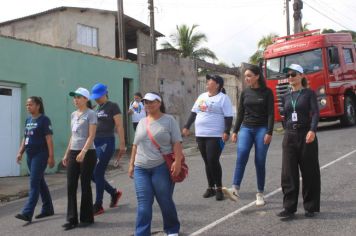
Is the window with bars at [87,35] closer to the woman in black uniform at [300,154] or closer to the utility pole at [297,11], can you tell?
the utility pole at [297,11]

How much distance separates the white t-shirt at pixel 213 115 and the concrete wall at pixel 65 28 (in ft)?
56.2

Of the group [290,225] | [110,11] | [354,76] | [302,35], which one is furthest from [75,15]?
[290,225]

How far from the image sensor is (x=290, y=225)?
215 inches

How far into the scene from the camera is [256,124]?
6422 mm

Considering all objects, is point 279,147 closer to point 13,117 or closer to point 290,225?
point 13,117

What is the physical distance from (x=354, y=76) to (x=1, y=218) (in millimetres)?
13334

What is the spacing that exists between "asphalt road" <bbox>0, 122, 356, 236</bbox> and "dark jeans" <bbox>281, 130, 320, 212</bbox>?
203 millimetres

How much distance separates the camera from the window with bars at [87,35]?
23513 millimetres

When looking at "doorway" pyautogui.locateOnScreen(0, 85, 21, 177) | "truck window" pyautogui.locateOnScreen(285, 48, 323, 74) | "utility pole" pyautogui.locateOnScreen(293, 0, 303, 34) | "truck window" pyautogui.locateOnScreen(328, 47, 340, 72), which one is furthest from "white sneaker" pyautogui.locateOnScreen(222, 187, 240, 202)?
"utility pole" pyautogui.locateOnScreen(293, 0, 303, 34)

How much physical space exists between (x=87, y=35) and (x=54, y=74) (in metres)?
11.1

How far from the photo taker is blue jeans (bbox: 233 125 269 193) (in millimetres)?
6375

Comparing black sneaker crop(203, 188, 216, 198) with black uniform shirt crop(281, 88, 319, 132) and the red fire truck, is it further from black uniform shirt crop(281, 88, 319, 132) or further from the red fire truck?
the red fire truck

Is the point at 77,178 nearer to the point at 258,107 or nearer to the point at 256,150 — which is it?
the point at 256,150

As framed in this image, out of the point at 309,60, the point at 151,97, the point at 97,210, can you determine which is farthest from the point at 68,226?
the point at 309,60
